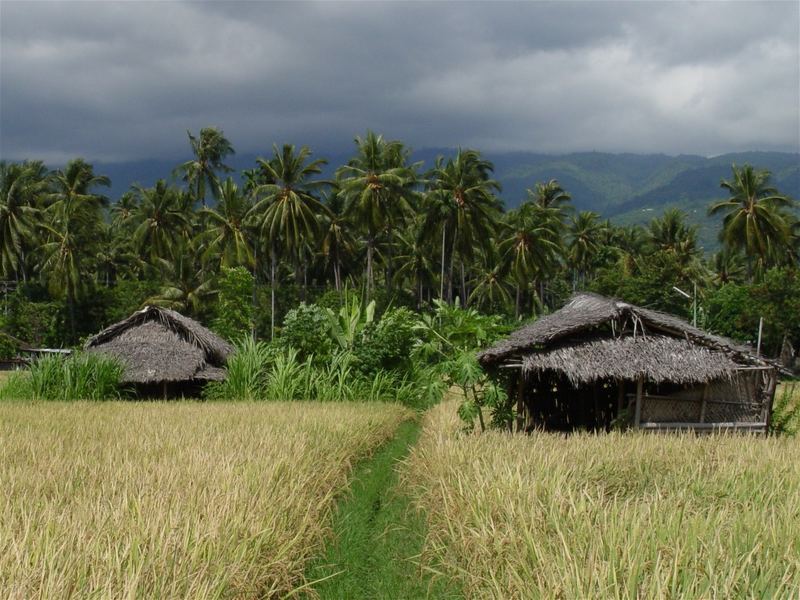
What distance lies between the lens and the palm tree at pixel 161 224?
37.5m

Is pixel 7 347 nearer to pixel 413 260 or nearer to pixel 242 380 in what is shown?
pixel 242 380

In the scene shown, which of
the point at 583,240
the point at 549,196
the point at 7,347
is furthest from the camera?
the point at 583,240

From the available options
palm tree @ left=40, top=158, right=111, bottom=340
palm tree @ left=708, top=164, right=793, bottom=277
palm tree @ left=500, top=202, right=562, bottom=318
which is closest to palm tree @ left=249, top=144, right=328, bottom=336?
palm tree @ left=40, top=158, right=111, bottom=340

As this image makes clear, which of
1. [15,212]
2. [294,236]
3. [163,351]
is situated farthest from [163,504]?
[15,212]

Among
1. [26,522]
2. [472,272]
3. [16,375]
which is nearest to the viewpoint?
[26,522]

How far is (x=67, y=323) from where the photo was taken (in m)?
34.2

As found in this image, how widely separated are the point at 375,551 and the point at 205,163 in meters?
36.8

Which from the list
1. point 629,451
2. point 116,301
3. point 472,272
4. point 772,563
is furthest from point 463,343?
point 472,272

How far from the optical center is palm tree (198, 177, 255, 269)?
32844mm

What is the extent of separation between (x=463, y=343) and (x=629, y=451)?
482 cm

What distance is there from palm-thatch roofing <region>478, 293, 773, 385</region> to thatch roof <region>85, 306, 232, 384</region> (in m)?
8.85

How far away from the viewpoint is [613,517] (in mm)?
4137

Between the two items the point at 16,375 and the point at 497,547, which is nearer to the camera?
→ the point at 497,547

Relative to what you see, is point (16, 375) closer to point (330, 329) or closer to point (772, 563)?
point (330, 329)
